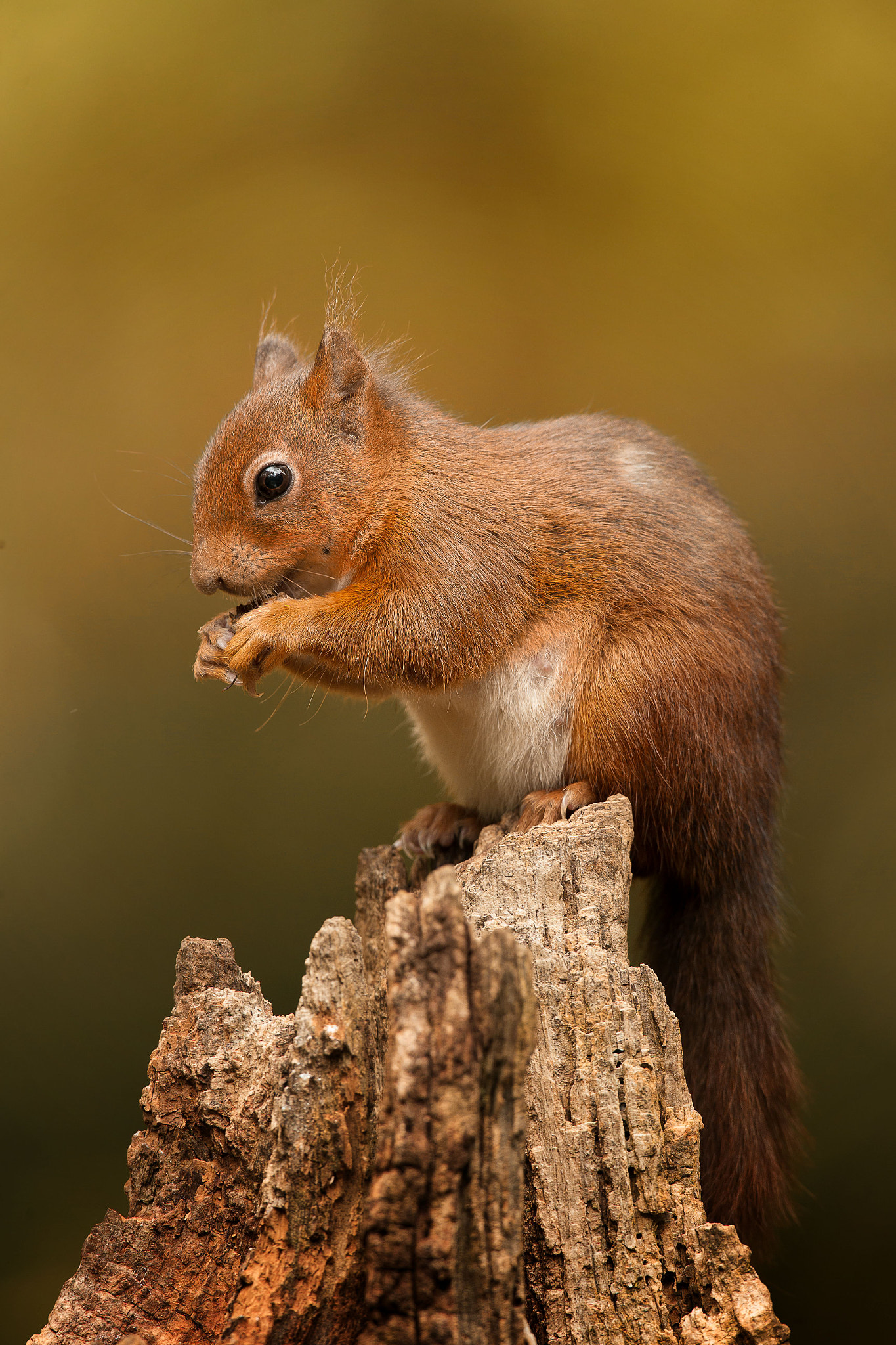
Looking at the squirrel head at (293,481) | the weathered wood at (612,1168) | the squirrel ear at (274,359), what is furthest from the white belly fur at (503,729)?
the squirrel ear at (274,359)

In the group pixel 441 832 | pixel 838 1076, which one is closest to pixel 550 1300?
pixel 441 832

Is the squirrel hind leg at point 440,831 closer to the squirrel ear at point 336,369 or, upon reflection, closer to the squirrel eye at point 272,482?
the squirrel eye at point 272,482

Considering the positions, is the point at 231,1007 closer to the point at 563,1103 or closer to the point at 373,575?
the point at 563,1103

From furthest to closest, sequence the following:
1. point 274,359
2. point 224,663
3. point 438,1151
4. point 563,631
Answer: point 274,359, point 563,631, point 224,663, point 438,1151

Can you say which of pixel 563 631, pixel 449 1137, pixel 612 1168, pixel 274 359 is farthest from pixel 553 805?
pixel 274 359

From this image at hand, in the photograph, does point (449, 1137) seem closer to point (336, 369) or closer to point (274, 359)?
point (336, 369)

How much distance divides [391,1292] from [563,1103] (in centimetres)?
43

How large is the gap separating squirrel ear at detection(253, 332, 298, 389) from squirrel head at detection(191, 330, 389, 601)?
0.12 metres

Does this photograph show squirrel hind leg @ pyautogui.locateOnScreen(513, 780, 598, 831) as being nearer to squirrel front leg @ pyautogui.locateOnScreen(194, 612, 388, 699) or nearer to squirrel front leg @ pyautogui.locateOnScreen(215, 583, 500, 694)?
squirrel front leg @ pyautogui.locateOnScreen(215, 583, 500, 694)

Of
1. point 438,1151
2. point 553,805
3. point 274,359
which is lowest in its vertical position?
point 438,1151

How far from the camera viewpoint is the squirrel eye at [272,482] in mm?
1802

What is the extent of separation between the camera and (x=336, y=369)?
6.14 feet

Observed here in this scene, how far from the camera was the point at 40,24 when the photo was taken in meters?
2.50

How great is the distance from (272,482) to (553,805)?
74cm
